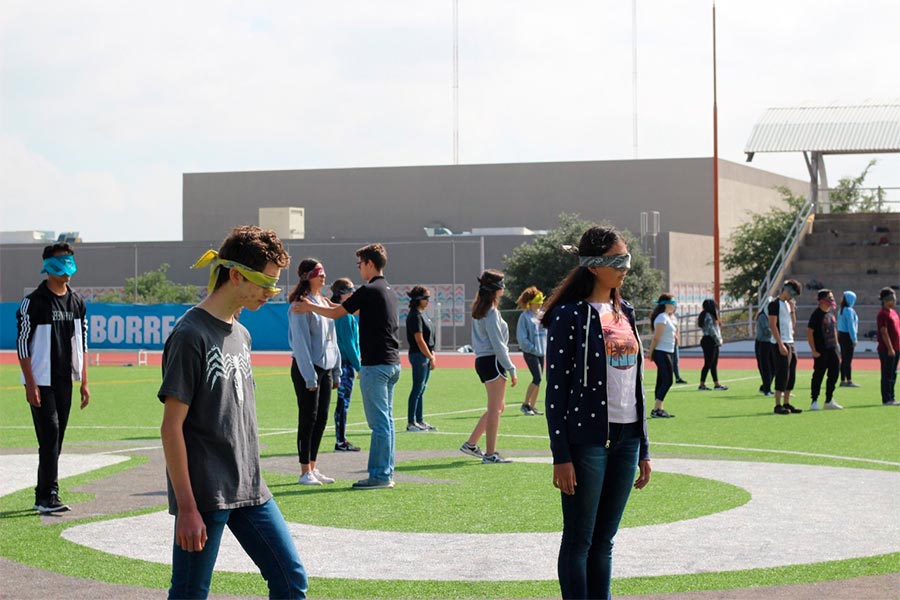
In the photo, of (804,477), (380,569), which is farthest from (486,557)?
(804,477)

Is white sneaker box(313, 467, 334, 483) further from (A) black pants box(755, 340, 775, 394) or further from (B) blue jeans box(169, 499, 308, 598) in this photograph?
(A) black pants box(755, 340, 775, 394)

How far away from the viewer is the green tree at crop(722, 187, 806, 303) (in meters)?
59.4

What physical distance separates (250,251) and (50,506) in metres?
6.06

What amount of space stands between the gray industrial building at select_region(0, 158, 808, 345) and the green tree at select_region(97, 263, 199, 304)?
4.69m

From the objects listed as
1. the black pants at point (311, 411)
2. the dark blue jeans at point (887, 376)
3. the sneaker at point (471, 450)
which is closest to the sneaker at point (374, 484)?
the black pants at point (311, 411)

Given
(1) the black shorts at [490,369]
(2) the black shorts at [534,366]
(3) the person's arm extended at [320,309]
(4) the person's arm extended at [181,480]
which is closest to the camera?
(4) the person's arm extended at [181,480]

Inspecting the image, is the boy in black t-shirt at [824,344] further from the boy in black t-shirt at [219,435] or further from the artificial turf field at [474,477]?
the boy in black t-shirt at [219,435]

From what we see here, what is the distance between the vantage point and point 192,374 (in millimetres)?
5371

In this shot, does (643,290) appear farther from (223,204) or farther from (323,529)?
(323,529)

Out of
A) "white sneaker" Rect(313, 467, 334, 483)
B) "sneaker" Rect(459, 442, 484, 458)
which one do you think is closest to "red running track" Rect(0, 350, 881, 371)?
"sneaker" Rect(459, 442, 484, 458)

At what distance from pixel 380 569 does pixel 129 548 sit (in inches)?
73.7

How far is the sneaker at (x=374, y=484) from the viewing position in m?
12.3

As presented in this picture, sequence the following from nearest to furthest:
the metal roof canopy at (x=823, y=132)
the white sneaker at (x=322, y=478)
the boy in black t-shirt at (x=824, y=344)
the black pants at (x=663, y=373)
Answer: the white sneaker at (x=322, y=478), the black pants at (x=663, y=373), the boy in black t-shirt at (x=824, y=344), the metal roof canopy at (x=823, y=132)

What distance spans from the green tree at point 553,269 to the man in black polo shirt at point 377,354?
41907mm
